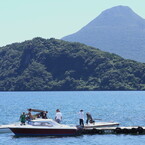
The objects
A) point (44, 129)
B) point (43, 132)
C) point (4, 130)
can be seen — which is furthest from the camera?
point (4, 130)

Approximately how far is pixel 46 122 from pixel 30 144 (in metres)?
4.35

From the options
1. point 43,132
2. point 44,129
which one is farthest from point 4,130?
point 44,129

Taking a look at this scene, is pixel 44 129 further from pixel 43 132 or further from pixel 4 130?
pixel 4 130

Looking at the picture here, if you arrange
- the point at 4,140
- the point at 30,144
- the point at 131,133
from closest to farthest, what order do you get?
the point at 30,144
the point at 4,140
the point at 131,133

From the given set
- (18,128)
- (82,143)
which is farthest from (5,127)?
(82,143)

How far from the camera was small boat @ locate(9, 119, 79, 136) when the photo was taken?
48.3m

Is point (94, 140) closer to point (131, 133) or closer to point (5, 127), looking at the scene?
point (131, 133)

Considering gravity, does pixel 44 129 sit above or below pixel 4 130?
above

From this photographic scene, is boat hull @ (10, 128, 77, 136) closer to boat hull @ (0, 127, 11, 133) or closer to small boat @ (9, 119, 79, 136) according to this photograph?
small boat @ (9, 119, 79, 136)

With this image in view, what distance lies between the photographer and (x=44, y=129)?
159 ft

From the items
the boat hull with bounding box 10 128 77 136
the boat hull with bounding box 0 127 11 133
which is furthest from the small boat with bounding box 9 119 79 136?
the boat hull with bounding box 0 127 11 133

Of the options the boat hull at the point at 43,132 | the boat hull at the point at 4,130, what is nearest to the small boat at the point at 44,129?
the boat hull at the point at 43,132

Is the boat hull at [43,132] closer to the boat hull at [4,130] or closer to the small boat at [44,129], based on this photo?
the small boat at [44,129]

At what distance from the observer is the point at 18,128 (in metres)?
48.7
